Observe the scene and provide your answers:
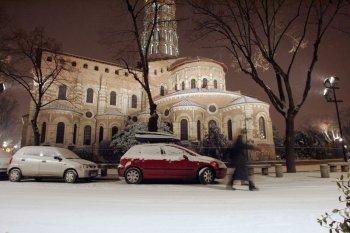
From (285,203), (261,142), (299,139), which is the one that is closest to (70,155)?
(285,203)

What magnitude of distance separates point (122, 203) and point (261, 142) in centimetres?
2972

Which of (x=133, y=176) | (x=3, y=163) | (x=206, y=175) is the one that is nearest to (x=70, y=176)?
(x=133, y=176)

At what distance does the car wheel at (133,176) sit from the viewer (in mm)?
11094

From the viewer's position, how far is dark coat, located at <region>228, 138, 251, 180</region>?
9.23 meters

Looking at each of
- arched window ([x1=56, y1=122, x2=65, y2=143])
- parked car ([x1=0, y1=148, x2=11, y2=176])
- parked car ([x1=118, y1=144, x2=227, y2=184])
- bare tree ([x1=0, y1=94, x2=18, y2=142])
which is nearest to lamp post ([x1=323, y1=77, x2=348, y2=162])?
parked car ([x1=118, y1=144, x2=227, y2=184])

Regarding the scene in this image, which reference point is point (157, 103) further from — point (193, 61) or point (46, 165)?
point (46, 165)

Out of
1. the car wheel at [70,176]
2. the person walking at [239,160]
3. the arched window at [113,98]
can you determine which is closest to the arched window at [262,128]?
the arched window at [113,98]

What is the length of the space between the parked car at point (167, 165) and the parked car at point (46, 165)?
7.03ft

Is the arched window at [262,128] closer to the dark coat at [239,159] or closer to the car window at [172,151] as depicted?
the car window at [172,151]

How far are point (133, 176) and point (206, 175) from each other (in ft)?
9.72

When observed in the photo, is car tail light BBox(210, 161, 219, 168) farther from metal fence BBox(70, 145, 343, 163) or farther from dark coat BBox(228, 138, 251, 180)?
metal fence BBox(70, 145, 343, 163)

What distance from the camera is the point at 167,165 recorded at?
10945 mm

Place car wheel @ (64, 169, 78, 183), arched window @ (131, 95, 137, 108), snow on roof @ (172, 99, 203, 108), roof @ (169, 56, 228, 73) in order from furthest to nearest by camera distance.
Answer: arched window @ (131, 95, 137, 108), roof @ (169, 56, 228, 73), snow on roof @ (172, 99, 203, 108), car wheel @ (64, 169, 78, 183)

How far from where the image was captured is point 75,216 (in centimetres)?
512
